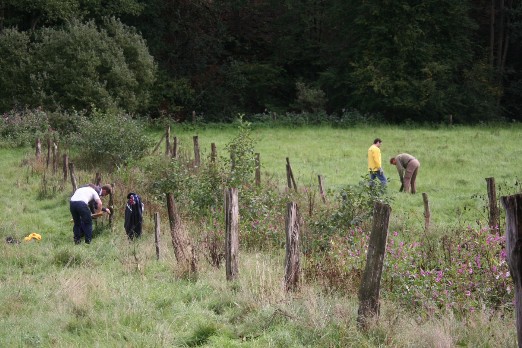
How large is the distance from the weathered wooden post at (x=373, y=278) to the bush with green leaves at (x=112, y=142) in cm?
1619

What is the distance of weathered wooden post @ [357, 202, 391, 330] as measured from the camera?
6.86 m

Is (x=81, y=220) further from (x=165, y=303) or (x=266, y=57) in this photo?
(x=266, y=57)

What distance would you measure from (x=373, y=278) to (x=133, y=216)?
785 centimetres

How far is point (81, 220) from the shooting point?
14031mm

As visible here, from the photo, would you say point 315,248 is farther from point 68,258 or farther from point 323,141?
point 323,141

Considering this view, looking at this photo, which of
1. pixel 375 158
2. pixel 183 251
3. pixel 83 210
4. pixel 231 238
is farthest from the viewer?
pixel 375 158

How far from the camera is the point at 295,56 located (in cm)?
4691

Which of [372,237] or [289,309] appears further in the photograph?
[289,309]

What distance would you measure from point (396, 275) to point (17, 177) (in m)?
15.3

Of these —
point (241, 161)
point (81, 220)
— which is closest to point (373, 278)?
point (241, 161)

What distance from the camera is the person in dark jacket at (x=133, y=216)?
44.9ft

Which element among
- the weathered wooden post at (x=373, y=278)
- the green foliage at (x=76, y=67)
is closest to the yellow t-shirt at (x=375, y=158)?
the weathered wooden post at (x=373, y=278)

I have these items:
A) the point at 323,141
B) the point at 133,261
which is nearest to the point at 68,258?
the point at 133,261

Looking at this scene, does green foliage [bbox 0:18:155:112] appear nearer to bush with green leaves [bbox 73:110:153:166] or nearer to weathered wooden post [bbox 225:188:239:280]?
bush with green leaves [bbox 73:110:153:166]
